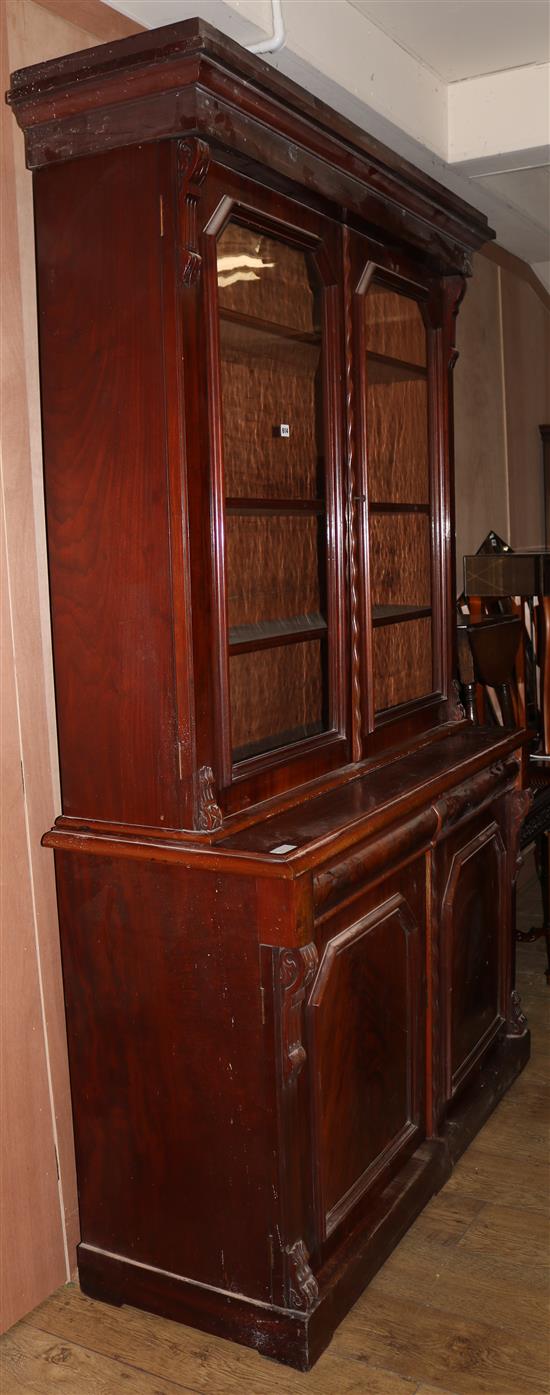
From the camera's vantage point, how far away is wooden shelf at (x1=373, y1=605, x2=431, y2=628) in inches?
101

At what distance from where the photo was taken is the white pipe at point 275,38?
85.9 inches

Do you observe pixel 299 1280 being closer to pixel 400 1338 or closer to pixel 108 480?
pixel 400 1338

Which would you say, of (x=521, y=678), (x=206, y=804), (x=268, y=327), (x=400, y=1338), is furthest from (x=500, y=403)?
(x=400, y=1338)

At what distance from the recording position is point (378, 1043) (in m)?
2.29

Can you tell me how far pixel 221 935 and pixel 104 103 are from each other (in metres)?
1.33

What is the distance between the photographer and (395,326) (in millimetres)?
2605

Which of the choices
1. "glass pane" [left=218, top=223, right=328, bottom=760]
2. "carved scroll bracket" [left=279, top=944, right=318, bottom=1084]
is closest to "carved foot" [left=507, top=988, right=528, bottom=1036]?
"glass pane" [left=218, top=223, right=328, bottom=760]

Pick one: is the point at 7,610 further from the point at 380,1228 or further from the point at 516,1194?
the point at 516,1194

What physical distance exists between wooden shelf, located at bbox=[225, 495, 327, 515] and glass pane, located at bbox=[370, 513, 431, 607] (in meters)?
0.26

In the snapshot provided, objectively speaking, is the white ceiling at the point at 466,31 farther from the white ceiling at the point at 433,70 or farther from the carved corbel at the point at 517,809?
the carved corbel at the point at 517,809

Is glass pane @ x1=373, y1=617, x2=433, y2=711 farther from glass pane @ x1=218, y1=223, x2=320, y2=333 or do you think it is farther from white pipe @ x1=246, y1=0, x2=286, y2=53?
white pipe @ x1=246, y1=0, x2=286, y2=53

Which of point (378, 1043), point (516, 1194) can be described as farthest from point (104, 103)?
point (516, 1194)

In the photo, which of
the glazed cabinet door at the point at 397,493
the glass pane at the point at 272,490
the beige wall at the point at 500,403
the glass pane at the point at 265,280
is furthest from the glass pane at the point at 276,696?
the beige wall at the point at 500,403

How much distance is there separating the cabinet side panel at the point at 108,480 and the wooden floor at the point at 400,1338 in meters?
0.94
